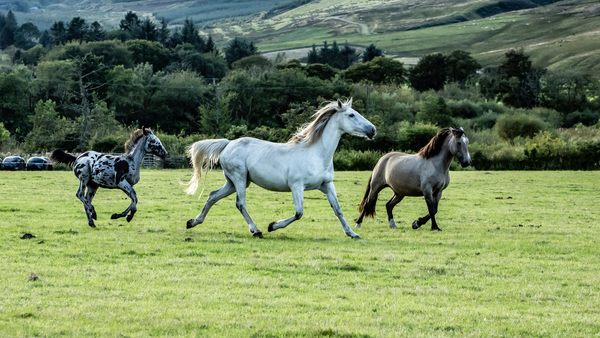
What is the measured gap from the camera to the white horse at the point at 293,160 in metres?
11.8

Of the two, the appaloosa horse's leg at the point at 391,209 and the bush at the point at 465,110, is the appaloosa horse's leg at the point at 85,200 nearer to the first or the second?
the appaloosa horse's leg at the point at 391,209

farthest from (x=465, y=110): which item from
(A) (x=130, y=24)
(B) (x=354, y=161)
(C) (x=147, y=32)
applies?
(A) (x=130, y=24)

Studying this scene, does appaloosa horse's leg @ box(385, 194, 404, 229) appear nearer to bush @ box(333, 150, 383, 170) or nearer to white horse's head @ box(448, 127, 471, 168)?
white horse's head @ box(448, 127, 471, 168)

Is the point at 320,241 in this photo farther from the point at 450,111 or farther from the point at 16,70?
the point at 16,70

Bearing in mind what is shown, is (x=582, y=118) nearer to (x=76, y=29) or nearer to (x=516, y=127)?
(x=516, y=127)

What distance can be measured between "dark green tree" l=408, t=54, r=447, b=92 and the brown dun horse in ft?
336

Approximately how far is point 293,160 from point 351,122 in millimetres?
1383

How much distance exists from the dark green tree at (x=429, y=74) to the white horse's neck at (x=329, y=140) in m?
105

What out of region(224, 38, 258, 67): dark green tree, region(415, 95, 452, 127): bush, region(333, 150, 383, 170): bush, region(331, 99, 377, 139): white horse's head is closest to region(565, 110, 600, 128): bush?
region(415, 95, 452, 127): bush

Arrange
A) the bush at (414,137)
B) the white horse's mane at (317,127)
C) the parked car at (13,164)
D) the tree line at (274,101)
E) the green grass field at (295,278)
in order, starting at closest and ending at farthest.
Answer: the green grass field at (295,278)
the white horse's mane at (317,127)
the parked car at (13,164)
the bush at (414,137)
the tree line at (274,101)

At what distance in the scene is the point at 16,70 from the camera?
9181cm

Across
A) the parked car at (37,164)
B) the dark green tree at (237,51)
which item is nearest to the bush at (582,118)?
the dark green tree at (237,51)

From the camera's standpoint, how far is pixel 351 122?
12242 mm

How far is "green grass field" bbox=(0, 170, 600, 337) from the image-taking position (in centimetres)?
600
